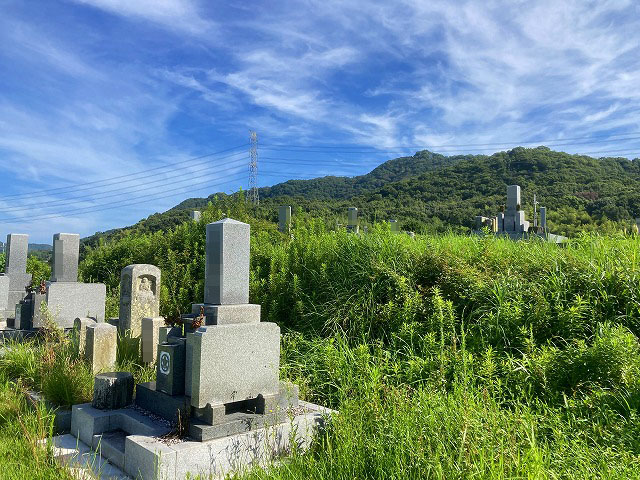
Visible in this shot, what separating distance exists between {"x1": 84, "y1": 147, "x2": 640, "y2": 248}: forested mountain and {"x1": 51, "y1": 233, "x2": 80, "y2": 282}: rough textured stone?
43.4 feet

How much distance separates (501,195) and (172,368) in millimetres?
37240

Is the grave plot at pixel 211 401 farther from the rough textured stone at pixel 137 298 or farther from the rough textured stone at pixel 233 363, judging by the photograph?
the rough textured stone at pixel 137 298

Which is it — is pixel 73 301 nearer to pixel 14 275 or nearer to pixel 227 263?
pixel 14 275

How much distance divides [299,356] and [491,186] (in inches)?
1545

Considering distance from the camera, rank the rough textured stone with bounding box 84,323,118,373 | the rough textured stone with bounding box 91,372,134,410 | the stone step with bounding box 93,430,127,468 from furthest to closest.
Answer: the rough textured stone with bounding box 84,323,118,373, the rough textured stone with bounding box 91,372,134,410, the stone step with bounding box 93,430,127,468

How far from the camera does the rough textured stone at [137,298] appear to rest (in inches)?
286

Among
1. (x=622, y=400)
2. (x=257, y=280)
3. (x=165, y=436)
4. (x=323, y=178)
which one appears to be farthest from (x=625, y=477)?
(x=323, y=178)

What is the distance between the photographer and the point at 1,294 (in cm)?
978

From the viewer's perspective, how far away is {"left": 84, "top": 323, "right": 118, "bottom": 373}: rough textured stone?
511 cm

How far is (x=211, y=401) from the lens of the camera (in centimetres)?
371

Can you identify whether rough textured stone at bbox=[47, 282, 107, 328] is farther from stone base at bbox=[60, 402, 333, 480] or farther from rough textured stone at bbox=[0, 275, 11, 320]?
stone base at bbox=[60, 402, 333, 480]

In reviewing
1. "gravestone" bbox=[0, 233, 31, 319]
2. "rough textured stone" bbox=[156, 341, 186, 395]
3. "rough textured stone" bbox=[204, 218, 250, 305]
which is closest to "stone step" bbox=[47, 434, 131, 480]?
"rough textured stone" bbox=[156, 341, 186, 395]

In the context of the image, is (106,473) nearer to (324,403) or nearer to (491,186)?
(324,403)

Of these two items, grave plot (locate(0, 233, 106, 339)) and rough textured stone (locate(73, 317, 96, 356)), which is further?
grave plot (locate(0, 233, 106, 339))
